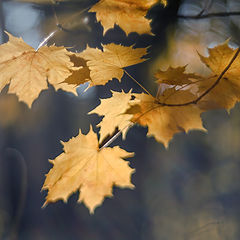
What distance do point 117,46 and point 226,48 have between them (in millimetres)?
145

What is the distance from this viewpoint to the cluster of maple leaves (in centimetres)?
33

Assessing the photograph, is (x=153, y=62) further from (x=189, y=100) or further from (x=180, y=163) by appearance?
(x=189, y=100)

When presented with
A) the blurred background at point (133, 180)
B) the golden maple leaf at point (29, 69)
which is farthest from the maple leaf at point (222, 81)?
the blurred background at point (133, 180)

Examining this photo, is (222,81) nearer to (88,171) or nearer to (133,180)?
(88,171)

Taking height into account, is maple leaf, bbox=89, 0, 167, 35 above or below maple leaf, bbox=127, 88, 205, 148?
above

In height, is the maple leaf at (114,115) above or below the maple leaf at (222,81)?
below

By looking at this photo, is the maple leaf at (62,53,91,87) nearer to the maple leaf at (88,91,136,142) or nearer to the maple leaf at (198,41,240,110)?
the maple leaf at (88,91,136,142)

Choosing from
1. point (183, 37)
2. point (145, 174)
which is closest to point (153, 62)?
point (183, 37)

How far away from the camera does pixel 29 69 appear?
17.2 inches

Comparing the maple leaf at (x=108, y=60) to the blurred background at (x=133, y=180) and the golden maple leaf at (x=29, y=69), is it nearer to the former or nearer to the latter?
the golden maple leaf at (x=29, y=69)

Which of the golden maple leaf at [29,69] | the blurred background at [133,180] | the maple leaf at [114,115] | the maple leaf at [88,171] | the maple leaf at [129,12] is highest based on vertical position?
the maple leaf at [129,12]

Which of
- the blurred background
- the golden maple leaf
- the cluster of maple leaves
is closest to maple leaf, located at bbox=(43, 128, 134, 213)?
the cluster of maple leaves

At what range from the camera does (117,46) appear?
1.17ft

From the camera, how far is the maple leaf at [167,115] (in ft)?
1.06
